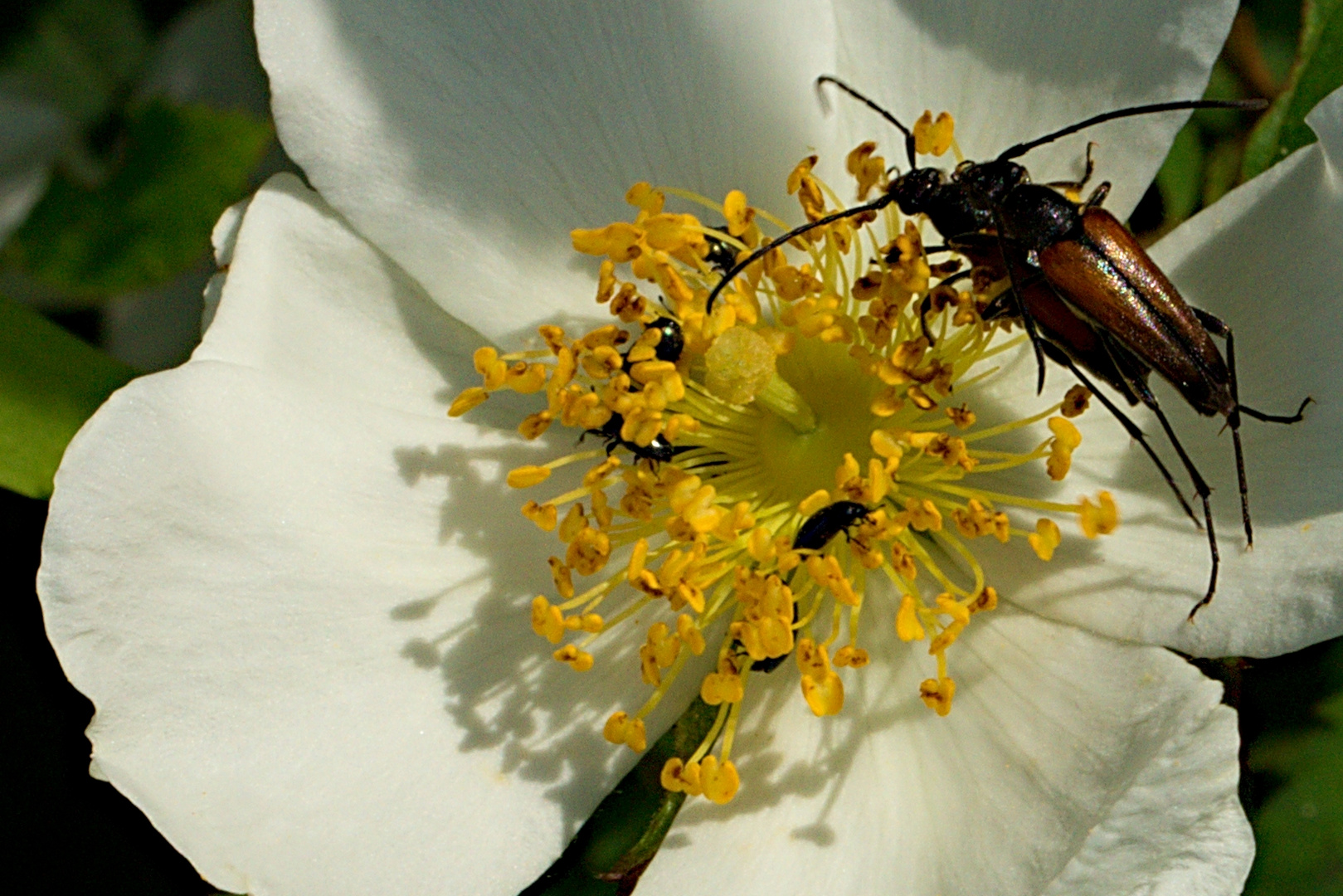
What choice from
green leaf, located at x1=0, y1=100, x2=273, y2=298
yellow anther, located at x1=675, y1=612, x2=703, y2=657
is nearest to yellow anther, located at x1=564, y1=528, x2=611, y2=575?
yellow anther, located at x1=675, y1=612, x2=703, y2=657

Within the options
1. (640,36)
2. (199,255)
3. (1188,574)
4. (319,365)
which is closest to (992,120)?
(640,36)

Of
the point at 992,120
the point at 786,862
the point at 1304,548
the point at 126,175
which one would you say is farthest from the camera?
the point at 126,175

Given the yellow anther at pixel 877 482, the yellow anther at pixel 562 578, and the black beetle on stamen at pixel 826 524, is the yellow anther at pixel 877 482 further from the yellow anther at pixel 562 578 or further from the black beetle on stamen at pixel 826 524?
the yellow anther at pixel 562 578

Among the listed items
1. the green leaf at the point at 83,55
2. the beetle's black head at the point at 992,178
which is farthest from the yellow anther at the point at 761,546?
the green leaf at the point at 83,55

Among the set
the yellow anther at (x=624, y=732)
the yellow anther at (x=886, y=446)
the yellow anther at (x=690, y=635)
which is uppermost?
the yellow anther at (x=886, y=446)

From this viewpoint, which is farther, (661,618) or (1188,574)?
(661,618)

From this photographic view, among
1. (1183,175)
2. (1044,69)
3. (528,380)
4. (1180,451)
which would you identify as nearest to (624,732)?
(528,380)

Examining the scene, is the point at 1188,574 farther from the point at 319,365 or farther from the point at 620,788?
the point at 319,365
